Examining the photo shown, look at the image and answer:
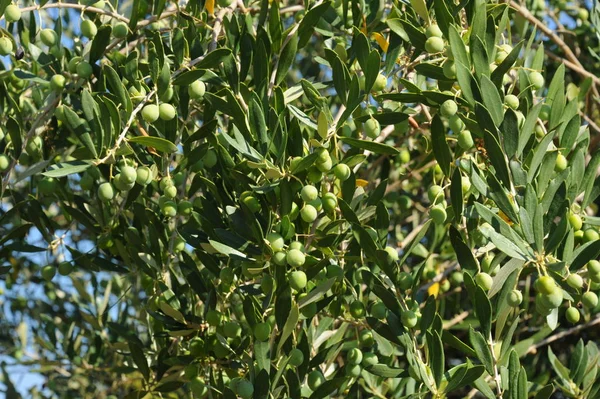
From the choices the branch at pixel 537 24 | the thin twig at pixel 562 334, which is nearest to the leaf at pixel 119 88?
the branch at pixel 537 24

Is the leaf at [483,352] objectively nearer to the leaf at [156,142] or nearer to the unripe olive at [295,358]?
the unripe olive at [295,358]

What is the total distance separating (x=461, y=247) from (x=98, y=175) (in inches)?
33.6

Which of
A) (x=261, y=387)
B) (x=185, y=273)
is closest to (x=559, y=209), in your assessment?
(x=261, y=387)

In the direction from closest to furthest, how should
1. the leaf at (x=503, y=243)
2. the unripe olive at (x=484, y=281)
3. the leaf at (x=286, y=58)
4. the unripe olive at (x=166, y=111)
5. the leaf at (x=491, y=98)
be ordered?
1. the leaf at (x=503, y=243)
2. the leaf at (x=491, y=98)
3. the unripe olive at (x=484, y=281)
4. the unripe olive at (x=166, y=111)
5. the leaf at (x=286, y=58)

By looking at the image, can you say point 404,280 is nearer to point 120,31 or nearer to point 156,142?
point 156,142

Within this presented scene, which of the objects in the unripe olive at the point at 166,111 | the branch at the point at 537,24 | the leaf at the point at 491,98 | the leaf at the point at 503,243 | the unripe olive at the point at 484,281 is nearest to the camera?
the leaf at the point at 503,243

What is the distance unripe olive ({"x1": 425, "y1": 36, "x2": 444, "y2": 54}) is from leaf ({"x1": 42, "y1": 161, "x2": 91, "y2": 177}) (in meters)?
0.66

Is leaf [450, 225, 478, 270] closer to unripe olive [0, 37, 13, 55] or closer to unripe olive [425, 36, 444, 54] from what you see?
unripe olive [425, 36, 444, 54]

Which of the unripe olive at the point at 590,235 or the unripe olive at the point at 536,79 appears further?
the unripe olive at the point at 536,79

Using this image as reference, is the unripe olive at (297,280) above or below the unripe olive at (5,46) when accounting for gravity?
→ below

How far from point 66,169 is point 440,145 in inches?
26.8

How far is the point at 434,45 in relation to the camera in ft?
5.00

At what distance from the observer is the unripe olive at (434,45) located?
153 cm

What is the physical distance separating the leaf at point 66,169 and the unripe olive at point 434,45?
2.17ft
